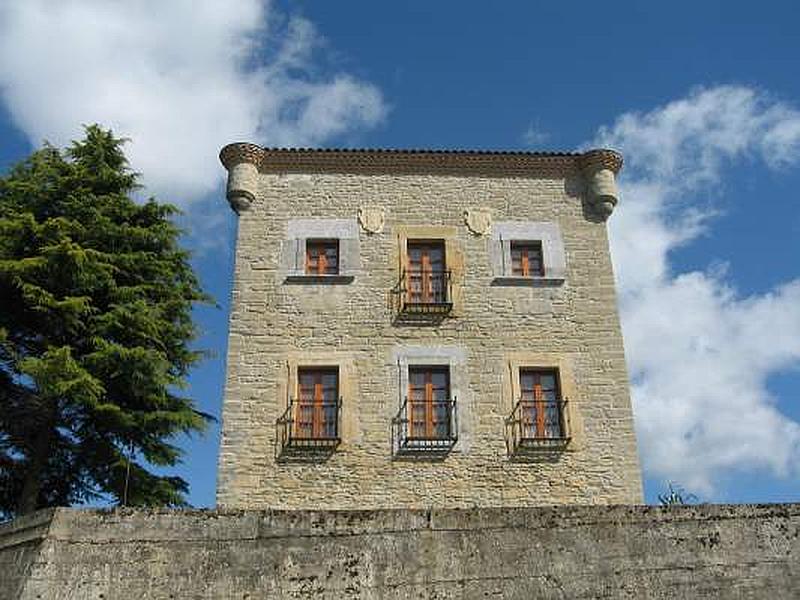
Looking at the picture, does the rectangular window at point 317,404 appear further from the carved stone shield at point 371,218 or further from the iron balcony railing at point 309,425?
the carved stone shield at point 371,218

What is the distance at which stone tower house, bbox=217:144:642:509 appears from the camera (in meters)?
14.5

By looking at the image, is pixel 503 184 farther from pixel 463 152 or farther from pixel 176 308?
pixel 176 308

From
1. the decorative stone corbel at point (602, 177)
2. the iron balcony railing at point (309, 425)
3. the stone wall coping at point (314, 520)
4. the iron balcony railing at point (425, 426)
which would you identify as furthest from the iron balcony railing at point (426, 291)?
the stone wall coping at point (314, 520)

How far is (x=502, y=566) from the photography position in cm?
842

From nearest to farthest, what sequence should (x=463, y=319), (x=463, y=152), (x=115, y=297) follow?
(x=115, y=297) < (x=463, y=319) < (x=463, y=152)

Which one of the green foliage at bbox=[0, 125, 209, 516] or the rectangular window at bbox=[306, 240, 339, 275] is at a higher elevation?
the rectangular window at bbox=[306, 240, 339, 275]

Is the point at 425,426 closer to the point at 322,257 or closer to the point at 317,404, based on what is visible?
the point at 317,404

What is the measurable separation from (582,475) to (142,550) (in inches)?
346

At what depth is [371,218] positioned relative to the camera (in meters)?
16.9

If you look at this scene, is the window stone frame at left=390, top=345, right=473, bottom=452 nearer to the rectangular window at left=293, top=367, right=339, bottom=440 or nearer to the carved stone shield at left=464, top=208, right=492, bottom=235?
the rectangular window at left=293, top=367, right=339, bottom=440

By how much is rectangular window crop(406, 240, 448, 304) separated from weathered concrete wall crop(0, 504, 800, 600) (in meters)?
7.78

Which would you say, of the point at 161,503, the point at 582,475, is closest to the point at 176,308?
the point at 161,503

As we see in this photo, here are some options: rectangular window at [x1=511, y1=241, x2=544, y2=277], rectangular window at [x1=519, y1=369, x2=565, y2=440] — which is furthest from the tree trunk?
rectangular window at [x1=511, y1=241, x2=544, y2=277]

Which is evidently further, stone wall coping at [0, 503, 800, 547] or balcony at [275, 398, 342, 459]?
balcony at [275, 398, 342, 459]
